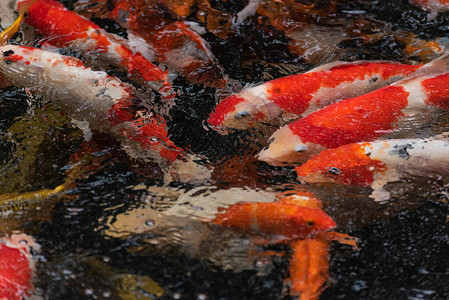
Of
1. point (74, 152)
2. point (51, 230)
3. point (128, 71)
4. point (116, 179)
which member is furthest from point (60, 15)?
point (51, 230)

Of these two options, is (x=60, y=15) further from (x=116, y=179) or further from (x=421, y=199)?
(x=421, y=199)

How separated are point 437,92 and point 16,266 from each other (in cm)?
195

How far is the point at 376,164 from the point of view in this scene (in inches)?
79.8

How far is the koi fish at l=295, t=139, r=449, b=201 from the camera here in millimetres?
2016

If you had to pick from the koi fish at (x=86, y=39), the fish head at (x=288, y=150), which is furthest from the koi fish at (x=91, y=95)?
the fish head at (x=288, y=150)

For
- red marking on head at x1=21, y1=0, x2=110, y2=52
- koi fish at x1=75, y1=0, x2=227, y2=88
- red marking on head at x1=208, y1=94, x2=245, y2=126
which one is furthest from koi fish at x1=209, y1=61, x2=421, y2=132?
red marking on head at x1=21, y1=0, x2=110, y2=52

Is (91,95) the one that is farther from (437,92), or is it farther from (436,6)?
(436,6)

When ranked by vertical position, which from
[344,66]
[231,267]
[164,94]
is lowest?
[231,267]

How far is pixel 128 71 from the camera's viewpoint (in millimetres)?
2582

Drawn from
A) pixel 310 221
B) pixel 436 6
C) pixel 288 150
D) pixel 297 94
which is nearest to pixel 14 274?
pixel 310 221

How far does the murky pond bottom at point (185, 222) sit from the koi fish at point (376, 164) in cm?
4

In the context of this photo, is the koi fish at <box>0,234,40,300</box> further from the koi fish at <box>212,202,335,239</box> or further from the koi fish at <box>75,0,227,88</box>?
the koi fish at <box>75,0,227,88</box>

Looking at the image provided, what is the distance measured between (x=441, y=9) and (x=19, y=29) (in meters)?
2.65

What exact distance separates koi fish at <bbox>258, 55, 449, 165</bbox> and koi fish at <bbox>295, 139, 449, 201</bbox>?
9cm
